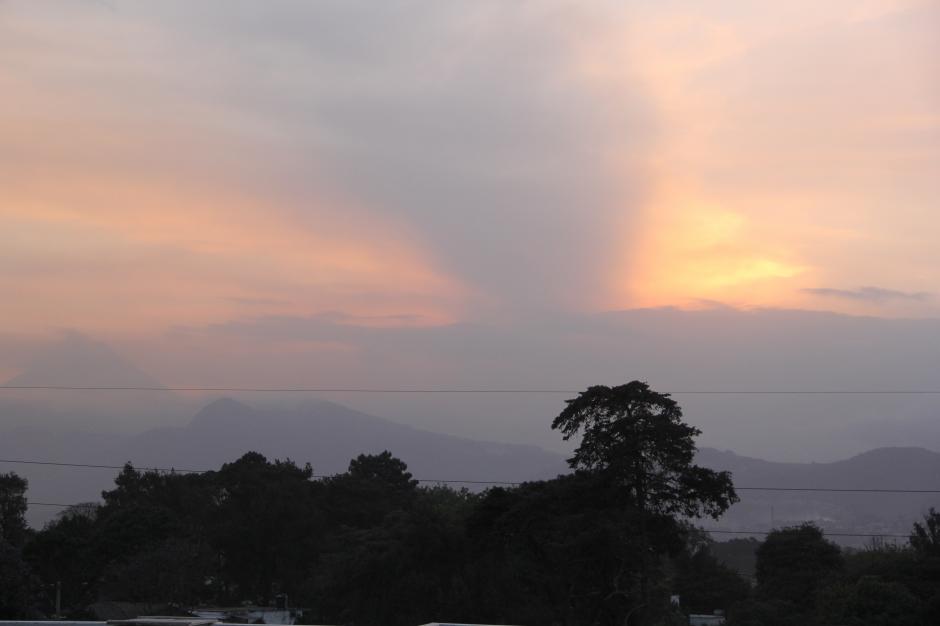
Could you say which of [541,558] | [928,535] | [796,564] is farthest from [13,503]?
[928,535]

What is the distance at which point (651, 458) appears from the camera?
38750 millimetres

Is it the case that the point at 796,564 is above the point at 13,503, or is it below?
below

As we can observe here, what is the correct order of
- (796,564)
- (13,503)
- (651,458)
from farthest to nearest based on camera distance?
(13,503)
(796,564)
(651,458)

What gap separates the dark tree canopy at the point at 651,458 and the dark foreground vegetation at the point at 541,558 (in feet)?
0.18

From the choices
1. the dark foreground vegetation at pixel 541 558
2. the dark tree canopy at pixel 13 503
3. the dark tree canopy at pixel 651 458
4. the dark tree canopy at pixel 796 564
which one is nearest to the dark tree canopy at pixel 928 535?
the dark foreground vegetation at pixel 541 558

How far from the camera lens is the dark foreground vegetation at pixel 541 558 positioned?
3756 cm

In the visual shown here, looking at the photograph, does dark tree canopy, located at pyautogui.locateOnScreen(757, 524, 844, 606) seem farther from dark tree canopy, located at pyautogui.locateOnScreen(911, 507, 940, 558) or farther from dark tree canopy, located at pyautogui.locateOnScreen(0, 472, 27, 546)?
dark tree canopy, located at pyautogui.locateOnScreen(0, 472, 27, 546)

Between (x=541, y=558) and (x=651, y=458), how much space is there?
598cm

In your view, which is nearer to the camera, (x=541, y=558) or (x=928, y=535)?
(x=541, y=558)

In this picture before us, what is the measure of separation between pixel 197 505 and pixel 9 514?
45.8ft

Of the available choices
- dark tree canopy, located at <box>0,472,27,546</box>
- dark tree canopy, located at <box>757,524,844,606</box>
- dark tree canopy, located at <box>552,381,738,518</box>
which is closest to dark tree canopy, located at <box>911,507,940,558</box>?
dark tree canopy, located at <box>757,524,844,606</box>

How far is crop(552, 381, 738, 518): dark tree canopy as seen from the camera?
3856cm

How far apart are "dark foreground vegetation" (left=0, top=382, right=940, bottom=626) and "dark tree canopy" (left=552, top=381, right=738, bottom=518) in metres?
0.05

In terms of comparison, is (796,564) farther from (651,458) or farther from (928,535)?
(651,458)
